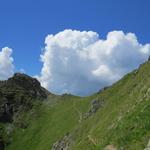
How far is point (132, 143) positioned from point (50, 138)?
152776 millimetres

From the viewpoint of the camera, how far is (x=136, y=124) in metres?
54.0

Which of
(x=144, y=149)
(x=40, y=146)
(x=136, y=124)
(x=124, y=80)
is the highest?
(x=124, y=80)

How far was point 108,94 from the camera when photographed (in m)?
147

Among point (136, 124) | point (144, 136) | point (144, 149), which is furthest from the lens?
point (136, 124)

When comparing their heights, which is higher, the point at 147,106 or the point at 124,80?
the point at 124,80

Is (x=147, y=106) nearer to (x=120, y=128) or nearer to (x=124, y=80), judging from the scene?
(x=120, y=128)

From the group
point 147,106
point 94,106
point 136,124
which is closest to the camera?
point 136,124

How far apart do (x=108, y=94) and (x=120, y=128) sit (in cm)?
8988

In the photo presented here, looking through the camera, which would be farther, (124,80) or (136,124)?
(124,80)

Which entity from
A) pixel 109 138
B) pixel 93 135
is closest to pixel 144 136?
pixel 109 138

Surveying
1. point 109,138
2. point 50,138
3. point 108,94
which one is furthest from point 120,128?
point 50,138

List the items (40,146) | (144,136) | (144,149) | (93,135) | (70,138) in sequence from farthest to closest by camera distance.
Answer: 1. (40,146)
2. (70,138)
3. (93,135)
4. (144,136)
5. (144,149)

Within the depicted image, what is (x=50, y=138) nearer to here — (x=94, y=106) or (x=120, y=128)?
(x=94, y=106)

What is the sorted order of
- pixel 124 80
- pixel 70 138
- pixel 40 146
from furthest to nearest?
1. pixel 40 146
2. pixel 124 80
3. pixel 70 138
